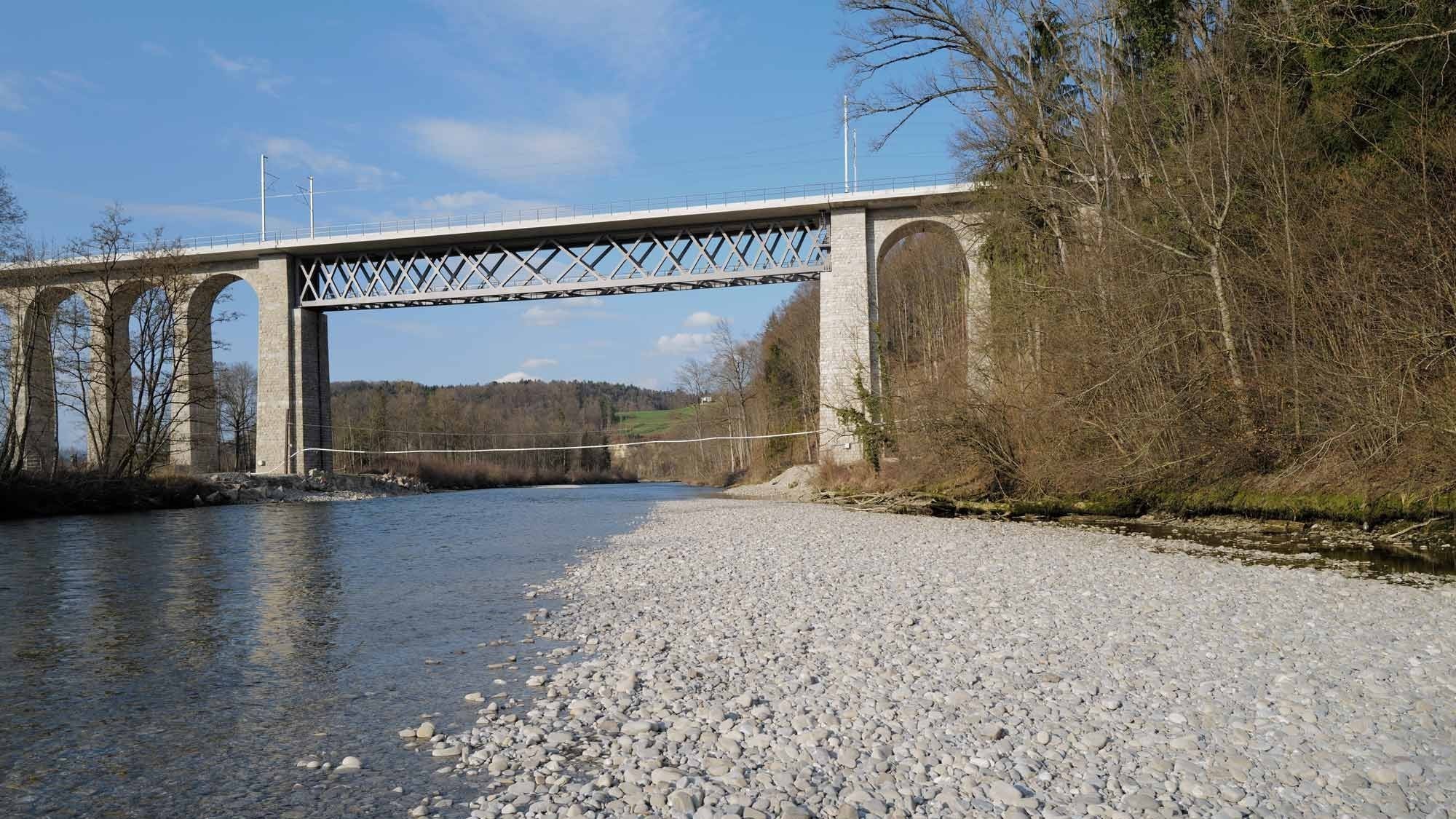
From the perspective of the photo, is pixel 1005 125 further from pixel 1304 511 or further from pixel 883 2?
pixel 1304 511

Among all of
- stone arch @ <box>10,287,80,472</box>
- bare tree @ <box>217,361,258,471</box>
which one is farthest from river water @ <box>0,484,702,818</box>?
bare tree @ <box>217,361,258,471</box>

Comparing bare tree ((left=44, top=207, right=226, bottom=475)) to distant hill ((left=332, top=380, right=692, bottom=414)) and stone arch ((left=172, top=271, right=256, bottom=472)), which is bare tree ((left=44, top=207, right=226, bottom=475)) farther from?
distant hill ((left=332, top=380, right=692, bottom=414))

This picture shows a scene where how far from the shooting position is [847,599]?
9.38m

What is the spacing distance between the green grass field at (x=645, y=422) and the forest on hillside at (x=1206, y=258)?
84.2m

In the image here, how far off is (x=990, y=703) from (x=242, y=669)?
568 centimetres

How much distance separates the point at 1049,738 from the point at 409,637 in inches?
225

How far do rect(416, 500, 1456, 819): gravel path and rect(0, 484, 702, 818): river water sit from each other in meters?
0.67

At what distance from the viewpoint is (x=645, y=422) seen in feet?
398

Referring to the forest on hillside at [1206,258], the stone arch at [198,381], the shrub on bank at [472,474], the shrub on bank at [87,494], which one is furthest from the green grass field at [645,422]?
the forest on hillside at [1206,258]

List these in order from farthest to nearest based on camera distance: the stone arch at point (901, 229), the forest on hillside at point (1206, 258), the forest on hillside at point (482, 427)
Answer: the forest on hillside at point (482, 427) < the stone arch at point (901, 229) < the forest on hillside at point (1206, 258)

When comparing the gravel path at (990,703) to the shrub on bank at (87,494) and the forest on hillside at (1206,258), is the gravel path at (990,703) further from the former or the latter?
the shrub on bank at (87,494)

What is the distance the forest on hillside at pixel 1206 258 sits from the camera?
13.0 m

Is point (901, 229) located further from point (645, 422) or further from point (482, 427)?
point (645, 422)

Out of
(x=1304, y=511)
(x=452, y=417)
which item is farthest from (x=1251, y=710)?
(x=452, y=417)
